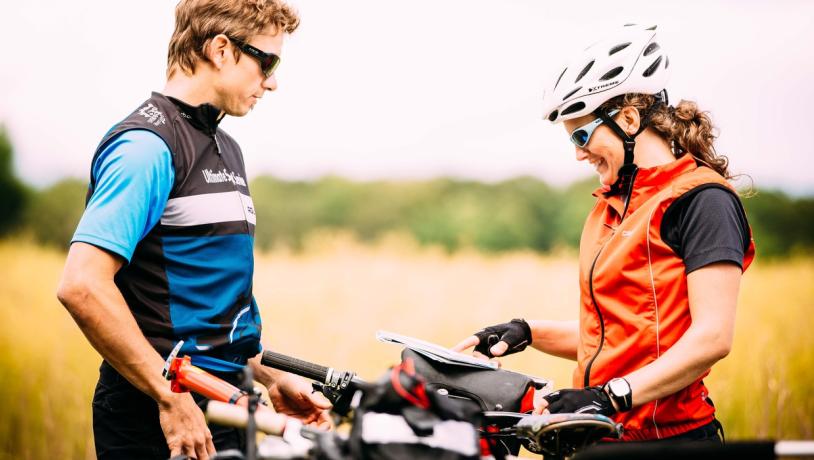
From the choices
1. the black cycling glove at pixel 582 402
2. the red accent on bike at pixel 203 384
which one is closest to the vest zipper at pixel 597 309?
the black cycling glove at pixel 582 402

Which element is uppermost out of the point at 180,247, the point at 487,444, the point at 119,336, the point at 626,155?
the point at 626,155

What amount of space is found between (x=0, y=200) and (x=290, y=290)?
2.64m

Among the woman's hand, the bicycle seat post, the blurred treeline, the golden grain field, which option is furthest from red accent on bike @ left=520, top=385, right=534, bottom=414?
the blurred treeline

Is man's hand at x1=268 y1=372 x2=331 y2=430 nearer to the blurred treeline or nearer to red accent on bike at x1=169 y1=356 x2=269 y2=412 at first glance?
red accent on bike at x1=169 y1=356 x2=269 y2=412

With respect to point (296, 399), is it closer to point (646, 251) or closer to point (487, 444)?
point (487, 444)

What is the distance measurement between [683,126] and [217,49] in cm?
149

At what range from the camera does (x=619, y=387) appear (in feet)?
6.48

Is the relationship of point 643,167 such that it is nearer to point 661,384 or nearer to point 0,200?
point 661,384

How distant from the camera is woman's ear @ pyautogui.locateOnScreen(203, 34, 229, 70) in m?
2.31

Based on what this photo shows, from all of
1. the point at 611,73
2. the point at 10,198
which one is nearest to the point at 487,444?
the point at 611,73

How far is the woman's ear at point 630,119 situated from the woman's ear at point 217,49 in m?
1.28

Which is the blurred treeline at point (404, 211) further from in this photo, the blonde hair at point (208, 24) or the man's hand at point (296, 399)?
the blonde hair at point (208, 24)

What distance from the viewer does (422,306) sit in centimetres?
561

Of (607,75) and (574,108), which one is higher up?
(607,75)
